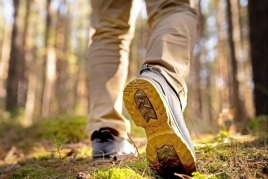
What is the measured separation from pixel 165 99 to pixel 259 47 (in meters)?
3.40

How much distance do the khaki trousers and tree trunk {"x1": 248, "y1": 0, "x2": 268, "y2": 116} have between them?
8.60 feet

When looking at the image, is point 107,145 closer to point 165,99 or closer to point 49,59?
point 165,99

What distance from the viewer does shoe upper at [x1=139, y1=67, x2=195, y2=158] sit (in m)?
1.03

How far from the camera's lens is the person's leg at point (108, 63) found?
1.63 metres

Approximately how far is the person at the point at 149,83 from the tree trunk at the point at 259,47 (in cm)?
264

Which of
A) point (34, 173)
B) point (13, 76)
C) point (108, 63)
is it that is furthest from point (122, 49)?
point (13, 76)

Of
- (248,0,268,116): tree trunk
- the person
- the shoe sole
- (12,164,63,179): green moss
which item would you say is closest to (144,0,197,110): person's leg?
the person

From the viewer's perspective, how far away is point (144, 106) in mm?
1036

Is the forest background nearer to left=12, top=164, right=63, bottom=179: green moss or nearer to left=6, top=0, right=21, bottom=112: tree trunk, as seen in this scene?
left=6, top=0, right=21, bottom=112: tree trunk

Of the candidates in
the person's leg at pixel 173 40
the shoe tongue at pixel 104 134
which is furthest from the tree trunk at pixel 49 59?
the person's leg at pixel 173 40

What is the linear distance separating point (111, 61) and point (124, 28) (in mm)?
217

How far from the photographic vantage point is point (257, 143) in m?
1.63

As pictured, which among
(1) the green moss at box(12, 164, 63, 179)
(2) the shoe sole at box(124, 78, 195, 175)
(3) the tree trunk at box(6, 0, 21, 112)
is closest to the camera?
(2) the shoe sole at box(124, 78, 195, 175)

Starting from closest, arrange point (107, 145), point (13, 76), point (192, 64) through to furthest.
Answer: point (107, 145), point (13, 76), point (192, 64)
